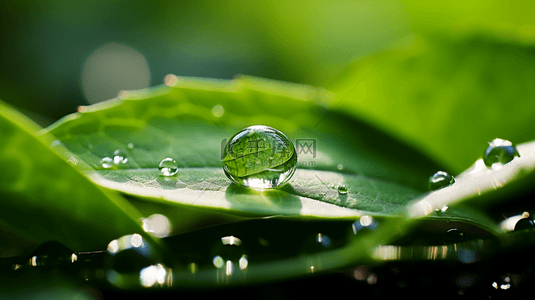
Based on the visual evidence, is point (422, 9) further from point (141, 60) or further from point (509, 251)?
point (509, 251)

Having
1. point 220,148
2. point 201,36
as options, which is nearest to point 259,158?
point 220,148

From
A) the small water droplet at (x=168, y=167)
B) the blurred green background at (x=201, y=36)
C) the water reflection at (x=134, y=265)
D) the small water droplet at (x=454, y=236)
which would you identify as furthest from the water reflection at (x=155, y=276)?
the blurred green background at (x=201, y=36)

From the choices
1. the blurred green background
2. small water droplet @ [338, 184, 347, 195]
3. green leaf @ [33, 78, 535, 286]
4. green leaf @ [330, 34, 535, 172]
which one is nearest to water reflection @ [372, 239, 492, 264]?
green leaf @ [33, 78, 535, 286]

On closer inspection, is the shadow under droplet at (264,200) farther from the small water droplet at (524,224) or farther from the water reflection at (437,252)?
the small water droplet at (524,224)

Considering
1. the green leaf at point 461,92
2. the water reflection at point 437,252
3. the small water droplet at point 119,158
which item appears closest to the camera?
the water reflection at point 437,252

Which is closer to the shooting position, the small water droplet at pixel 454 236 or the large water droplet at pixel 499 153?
the small water droplet at pixel 454 236
